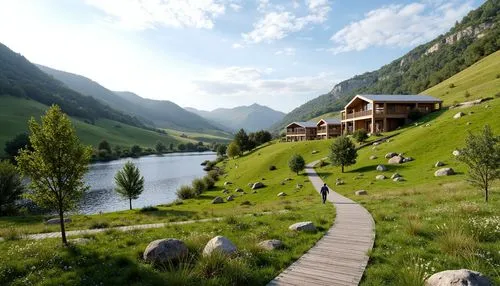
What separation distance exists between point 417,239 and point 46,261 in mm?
16595

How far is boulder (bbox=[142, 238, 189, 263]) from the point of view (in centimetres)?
A: 1320

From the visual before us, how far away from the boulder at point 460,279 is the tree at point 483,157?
17723mm

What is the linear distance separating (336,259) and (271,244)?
3121mm

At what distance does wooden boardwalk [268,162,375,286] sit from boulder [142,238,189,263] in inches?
171

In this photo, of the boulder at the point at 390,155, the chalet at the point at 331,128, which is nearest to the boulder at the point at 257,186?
the boulder at the point at 390,155

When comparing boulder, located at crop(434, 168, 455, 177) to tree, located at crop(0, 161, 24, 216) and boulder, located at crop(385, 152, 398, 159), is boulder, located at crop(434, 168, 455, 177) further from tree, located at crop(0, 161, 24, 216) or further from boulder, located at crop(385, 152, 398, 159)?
tree, located at crop(0, 161, 24, 216)

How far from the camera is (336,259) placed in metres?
13.2

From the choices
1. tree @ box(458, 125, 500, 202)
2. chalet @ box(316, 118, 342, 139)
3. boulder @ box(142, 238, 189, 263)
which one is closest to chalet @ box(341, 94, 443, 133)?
chalet @ box(316, 118, 342, 139)

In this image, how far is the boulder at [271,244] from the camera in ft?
48.3

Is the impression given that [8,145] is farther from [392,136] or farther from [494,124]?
[494,124]

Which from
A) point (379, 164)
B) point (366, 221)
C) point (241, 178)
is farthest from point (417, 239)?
point (241, 178)

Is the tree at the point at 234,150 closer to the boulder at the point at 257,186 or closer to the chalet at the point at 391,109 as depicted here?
the chalet at the point at 391,109

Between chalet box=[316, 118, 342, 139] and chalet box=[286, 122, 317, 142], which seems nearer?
chalet box=[316, 118, 342, 139]

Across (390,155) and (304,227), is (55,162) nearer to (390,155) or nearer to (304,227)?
(304,227)
